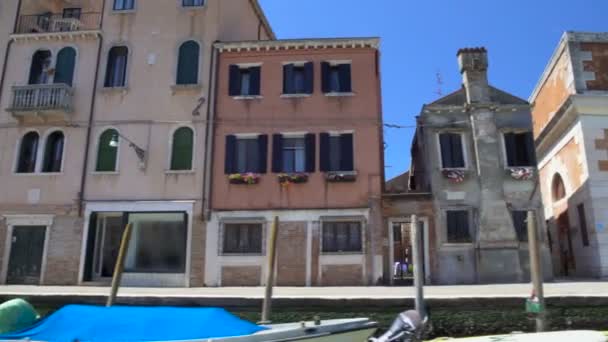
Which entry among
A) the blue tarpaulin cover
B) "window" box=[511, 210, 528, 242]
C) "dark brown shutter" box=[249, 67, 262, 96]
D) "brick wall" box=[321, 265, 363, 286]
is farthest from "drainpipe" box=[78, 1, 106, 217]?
"window" box=[511, 210, 528, 242]

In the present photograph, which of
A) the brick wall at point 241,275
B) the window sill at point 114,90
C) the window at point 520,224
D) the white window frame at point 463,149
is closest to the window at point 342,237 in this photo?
the brick wall at point 241,275

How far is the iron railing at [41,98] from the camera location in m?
17.0

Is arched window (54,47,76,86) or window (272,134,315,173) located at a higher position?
arched window (54,47,76,86)

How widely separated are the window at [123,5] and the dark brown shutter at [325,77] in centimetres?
764

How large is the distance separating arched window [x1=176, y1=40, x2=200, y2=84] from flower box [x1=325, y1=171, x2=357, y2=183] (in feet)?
19.3

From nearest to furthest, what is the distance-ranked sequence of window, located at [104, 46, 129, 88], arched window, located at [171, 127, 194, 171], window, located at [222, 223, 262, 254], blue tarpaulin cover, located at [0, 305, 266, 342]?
blue tarpaulin cover, located at [0, 305, 266, 342]
window, located at [222, 223, 262, 254]
arched window, located at [171, 127, 194, 171]
window, located at [104, 46, 129, 88]

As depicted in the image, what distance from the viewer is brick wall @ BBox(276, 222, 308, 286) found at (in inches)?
620

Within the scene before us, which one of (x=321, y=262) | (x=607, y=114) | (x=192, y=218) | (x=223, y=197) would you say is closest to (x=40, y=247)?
(x=192, y=218)

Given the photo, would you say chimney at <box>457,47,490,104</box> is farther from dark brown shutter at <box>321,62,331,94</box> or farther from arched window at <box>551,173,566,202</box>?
arched window at <box>551,173,566,202</box>

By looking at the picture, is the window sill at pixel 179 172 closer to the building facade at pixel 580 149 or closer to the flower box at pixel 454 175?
the flower box at pixel 454 175

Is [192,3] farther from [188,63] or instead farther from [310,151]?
[310,151]

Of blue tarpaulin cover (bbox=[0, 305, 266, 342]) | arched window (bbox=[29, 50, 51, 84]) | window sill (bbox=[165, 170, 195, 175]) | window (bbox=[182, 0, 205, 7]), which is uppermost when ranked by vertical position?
window (bbox=[182, 0, 205, 7])

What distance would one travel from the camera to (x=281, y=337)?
22.0 ft

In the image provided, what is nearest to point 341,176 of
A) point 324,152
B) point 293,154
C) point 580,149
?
point 324,152
